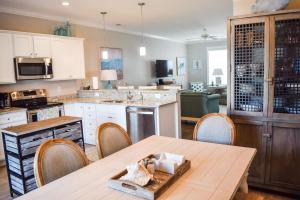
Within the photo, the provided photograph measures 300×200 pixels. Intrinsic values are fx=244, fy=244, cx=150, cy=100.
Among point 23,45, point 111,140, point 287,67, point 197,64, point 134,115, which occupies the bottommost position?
point 134,115

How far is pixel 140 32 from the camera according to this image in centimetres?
756

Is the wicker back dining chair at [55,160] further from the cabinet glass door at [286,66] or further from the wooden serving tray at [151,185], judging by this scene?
the cabinet glass door at [286,66]

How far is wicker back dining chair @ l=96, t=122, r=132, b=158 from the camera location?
2039 millimetres

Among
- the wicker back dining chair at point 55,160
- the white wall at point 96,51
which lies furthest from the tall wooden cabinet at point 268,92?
the white wall at point 96,51

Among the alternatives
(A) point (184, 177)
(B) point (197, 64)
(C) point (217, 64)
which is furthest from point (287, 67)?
(B) point (197, 64)

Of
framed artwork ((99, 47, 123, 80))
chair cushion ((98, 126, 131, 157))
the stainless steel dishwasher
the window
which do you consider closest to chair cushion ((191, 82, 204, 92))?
the window

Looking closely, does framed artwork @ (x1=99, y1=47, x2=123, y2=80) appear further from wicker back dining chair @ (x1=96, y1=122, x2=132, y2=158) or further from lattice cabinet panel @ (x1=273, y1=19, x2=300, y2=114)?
lattice cabinet panel @ (x1=273, y1=19, x2=300, y2=114)

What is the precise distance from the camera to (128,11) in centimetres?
493

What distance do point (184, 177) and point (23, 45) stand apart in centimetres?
393

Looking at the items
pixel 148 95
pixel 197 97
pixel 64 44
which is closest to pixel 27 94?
pixel 64 44

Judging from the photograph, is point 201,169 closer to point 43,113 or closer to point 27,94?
point 43,113

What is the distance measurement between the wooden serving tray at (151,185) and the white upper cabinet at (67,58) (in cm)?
391

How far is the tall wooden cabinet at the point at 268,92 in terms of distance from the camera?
255cm

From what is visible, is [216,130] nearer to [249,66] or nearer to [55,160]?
[249,66]
